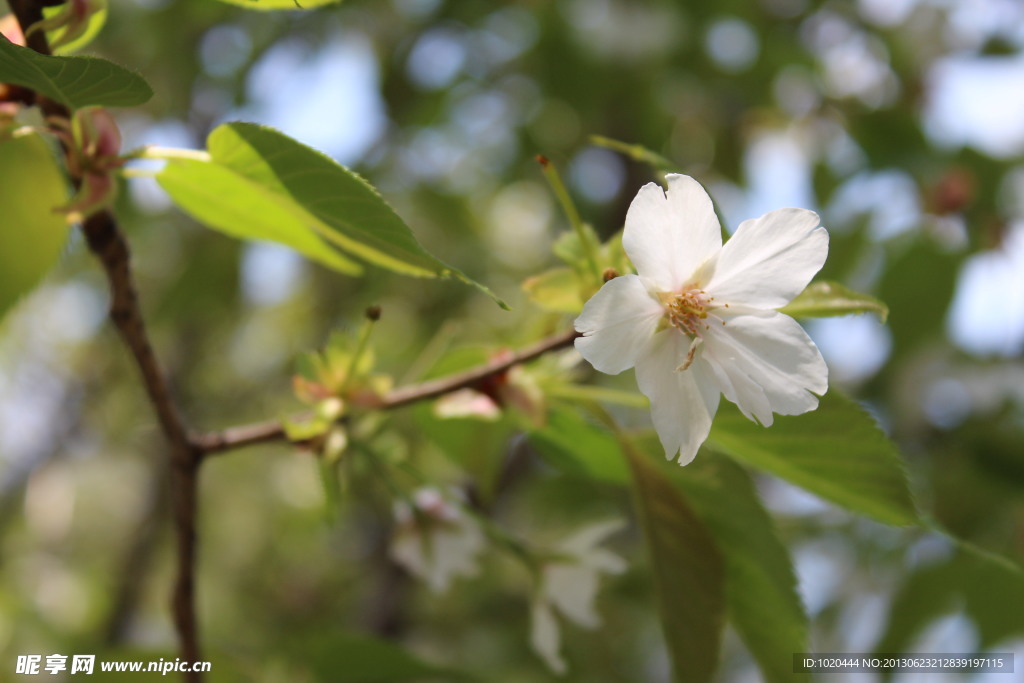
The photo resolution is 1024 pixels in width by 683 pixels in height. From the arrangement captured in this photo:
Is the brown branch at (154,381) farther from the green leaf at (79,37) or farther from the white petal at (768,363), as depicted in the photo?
the white petal at (768,363)

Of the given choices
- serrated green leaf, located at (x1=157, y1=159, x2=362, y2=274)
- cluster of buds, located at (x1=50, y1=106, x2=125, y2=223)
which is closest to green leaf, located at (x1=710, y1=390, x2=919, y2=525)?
serrated green leaf, located at (x1=157, y1=159, x2=362, y2=274)

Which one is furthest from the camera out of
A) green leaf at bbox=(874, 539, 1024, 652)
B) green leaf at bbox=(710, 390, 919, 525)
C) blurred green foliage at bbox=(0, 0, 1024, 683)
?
blurred green foliage at bbox=(0, 0, 1024, 683)

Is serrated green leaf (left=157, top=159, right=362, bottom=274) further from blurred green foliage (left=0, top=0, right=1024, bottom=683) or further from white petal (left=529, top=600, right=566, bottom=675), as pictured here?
white petal (left=529, top=600, right=566, bottom=675)

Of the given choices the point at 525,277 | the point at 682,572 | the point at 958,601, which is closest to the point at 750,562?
the point at 682,572

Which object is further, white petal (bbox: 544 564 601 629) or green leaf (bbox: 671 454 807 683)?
white petal (bbox: 544 564 601 629)

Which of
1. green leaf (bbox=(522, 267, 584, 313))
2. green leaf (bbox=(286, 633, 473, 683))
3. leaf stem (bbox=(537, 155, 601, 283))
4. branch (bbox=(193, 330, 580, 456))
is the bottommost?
green leaf (bbox=(286, 633, 473, 683))

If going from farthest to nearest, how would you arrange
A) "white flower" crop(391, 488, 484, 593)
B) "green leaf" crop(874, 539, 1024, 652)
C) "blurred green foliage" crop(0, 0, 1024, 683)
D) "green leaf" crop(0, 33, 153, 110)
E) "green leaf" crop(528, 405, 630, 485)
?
"blurred green foliage" crop(0, 0, 1024, 683) < "green leaf" crop(874, 539, 1024, 652) < "white flower" crop(391, 488, 484, 593) < "green leaf" crop(528, 405, 630, 485) < "green leaf" crop(0, 33, 153, 110)

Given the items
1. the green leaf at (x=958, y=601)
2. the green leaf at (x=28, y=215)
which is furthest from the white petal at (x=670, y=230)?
the green leaf at (x=958, y=601)

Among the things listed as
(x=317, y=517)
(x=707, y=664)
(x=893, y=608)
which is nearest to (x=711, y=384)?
(x=707, y=664)
